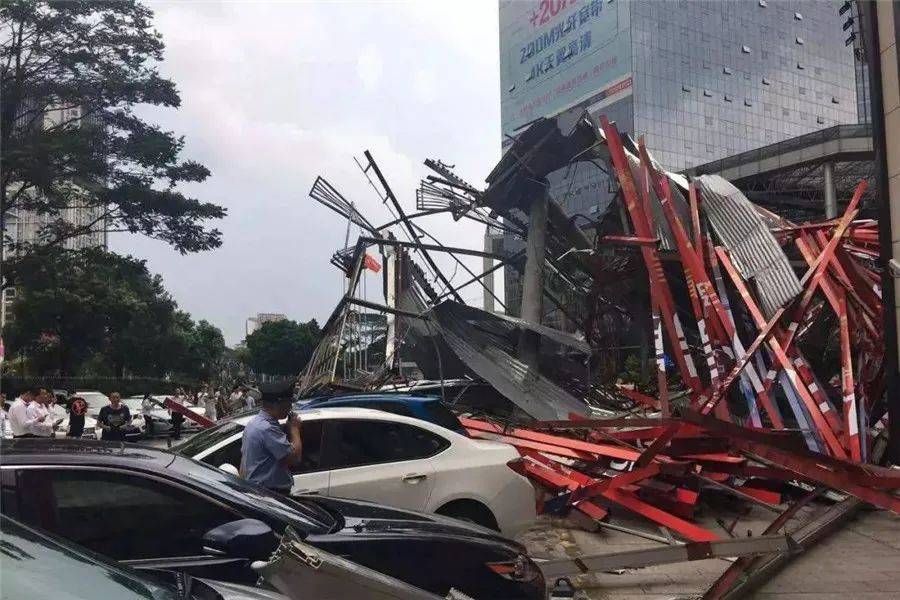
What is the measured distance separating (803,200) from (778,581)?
35.8 metres

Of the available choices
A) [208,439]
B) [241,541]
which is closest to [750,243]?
[208,439]

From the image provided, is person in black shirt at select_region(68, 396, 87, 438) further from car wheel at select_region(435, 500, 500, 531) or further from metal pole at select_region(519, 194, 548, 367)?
car wheel at select_region(435, 500, 500, 531)

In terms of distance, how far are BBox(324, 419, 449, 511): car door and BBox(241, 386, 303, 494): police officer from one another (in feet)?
3.50

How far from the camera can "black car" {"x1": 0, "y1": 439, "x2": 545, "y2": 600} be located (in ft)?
10.7

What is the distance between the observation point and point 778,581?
19.4ft

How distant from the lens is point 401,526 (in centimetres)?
404

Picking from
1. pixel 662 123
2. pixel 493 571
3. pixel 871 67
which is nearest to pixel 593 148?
pixel 871 67

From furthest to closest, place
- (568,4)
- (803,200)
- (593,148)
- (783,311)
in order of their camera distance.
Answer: (568,4) → (803,200) → (593,148) → (783,311)

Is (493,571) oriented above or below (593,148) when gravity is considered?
below

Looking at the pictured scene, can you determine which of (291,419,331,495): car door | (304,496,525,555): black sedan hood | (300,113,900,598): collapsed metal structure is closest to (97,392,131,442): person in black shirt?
(300,113,900,598): collapsed metal structure

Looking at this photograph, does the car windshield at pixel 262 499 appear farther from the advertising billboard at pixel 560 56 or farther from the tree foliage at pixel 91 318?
the advertising billboard at pixel 560 56

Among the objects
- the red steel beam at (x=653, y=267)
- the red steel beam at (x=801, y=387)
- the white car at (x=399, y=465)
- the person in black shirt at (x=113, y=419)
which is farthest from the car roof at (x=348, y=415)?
the person in black shirt at (x=113, y=419)

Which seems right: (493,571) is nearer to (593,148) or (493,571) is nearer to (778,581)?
(778,581)

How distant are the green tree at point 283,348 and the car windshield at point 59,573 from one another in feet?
222
